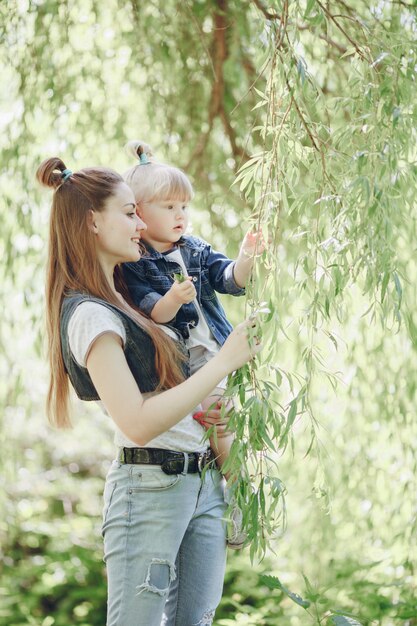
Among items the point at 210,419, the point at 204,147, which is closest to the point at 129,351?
the point at 210,419

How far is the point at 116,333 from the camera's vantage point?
1.56 meters

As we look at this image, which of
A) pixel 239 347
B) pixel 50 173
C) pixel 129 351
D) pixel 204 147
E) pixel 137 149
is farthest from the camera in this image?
pixel 204 147

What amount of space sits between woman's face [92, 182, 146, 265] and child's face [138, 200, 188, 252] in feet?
0.36

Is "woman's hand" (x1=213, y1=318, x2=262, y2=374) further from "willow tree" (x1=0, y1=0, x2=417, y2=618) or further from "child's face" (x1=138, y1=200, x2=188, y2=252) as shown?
→ "willow tree" (x1=0, y1=0, x2=417, y2=618)

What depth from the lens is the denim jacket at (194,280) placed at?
176 centimetres

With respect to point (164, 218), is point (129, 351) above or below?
below

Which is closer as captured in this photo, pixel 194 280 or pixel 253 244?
pixel 253 244

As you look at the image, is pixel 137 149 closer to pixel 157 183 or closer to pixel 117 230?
pixel 157 183

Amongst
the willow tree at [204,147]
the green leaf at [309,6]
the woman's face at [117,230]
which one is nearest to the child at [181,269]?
the woman's face at [117,230]

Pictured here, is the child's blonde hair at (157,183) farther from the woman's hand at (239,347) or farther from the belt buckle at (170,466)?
the belt buckle at (170,466)

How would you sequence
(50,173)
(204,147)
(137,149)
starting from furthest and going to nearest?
(204,147)
(137,149)
(50,173)

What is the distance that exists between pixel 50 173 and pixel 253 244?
0.39 m

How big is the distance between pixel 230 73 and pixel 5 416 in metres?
1.48

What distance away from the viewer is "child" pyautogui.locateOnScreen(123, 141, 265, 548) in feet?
5.73
